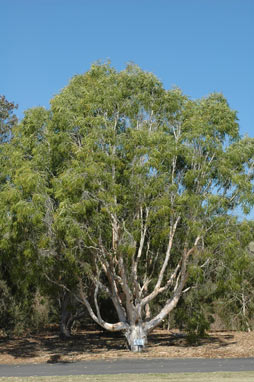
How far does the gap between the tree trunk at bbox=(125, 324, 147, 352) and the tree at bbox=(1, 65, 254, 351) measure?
4 centimetres

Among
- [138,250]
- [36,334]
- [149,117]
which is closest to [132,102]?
[149,117]

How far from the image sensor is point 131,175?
703 inches

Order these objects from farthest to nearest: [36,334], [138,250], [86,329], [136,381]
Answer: [86,329], [36,334], [138,250], [136,381]

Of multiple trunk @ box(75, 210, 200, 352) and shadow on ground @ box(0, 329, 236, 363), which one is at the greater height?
multiple trunk @ box(75, 210, 200, 352)

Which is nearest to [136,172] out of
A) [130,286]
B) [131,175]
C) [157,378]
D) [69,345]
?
[131,175]

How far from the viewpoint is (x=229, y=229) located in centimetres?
1867

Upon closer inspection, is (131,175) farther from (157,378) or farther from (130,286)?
(157,378)

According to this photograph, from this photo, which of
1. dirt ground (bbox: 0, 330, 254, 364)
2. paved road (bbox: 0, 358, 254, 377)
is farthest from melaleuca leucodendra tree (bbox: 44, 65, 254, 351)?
paved road (bbox: 0, 358, 254, 377)

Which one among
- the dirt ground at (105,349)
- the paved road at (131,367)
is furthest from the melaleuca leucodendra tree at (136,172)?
→ the paved road at (131,367)

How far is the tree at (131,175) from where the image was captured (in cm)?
1739

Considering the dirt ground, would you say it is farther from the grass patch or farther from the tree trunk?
the grass patch

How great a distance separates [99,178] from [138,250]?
4.12 metres

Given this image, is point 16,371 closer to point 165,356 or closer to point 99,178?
point 165,356

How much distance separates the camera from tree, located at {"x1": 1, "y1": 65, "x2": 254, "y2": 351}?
17.4 m
